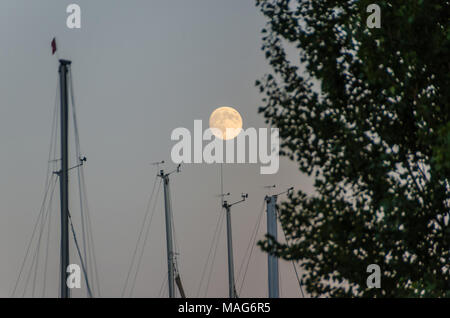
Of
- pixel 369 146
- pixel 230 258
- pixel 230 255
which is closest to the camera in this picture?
pixel 369 146

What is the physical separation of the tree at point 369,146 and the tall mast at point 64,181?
30.0 ft

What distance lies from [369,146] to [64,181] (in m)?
10.7

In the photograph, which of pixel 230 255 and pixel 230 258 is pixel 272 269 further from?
pixel 230 255

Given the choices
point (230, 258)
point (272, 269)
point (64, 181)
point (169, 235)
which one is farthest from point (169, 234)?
point (64, 181)

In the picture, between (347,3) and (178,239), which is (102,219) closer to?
(178,239)

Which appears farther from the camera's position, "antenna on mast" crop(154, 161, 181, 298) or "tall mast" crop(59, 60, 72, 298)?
"antenna on mast" crop(154, 161, 181, 298)

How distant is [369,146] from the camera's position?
12.1m

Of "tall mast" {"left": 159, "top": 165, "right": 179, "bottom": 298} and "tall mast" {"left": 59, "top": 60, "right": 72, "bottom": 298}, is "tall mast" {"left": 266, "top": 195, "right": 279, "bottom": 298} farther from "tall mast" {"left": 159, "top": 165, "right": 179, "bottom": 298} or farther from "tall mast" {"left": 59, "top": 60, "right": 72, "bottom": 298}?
"tall mast" {"left": 159, "top": 165, "right": 179, "bottom": 298}

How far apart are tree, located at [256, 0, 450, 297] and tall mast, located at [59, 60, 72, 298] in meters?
9.15

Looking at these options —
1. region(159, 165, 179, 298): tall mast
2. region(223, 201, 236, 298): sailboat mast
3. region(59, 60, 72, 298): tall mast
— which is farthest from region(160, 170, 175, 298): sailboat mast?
region(59, 60, 72, 298): tall mast

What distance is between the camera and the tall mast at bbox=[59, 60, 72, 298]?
19.7 meters

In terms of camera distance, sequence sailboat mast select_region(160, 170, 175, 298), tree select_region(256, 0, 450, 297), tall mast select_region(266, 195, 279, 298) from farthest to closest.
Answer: sailboat mast select_region(160, 170, 175, 298)
tall mast select_region(266, 195, 279, 298)
tree select_region(256, 0, 450, 297)

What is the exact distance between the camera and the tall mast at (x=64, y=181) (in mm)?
19703
